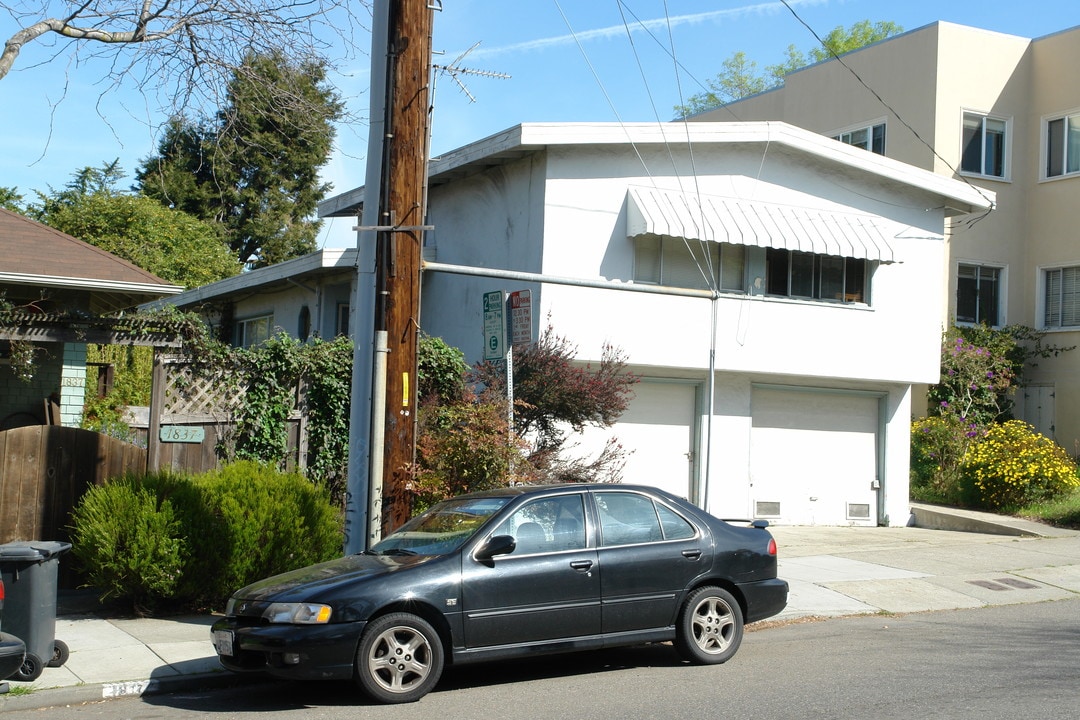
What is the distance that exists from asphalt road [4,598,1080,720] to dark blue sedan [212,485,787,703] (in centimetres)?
30

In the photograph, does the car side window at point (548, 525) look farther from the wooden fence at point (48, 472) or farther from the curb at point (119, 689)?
the wooden fence at point (48, 472)

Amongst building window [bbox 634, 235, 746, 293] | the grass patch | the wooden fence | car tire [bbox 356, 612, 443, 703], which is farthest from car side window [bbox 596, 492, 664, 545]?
the grass patch

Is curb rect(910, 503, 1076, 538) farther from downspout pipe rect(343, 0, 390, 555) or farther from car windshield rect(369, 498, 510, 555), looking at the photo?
downspout pipe rect(343, 0, 390, 555)

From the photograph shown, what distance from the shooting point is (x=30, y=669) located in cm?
797

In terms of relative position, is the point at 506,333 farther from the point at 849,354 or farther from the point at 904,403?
the point at 904,403

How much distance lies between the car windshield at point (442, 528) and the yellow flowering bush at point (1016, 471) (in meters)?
12.6

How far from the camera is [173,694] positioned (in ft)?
26.4

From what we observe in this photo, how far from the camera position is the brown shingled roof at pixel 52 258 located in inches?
486

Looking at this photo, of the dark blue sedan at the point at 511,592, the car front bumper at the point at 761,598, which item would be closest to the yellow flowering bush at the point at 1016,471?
the dark blue sedan at the point at 511,592

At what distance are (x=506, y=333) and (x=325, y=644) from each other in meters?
4.55

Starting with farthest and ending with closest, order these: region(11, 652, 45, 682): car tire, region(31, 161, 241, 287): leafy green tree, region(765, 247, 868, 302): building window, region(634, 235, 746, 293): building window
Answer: region(31, 161, 241, 287): leafy green tree, region(765, 247, 868, 302): building window, region(634, 235, 746, 293): building window, region(11, 652, 45, 682): car tire

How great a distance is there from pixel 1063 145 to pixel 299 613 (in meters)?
21.7

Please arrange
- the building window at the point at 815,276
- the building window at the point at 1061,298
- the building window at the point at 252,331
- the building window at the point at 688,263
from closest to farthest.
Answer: the building window at the point at 688,263 < the building window at the point at 815,276 < the building window at the point at 252,331 < the building window at the point at 1061,298

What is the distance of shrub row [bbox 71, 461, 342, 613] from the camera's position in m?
9.95
